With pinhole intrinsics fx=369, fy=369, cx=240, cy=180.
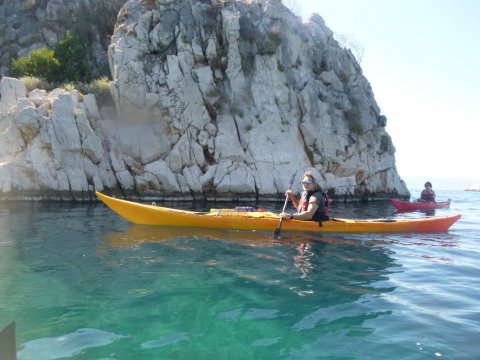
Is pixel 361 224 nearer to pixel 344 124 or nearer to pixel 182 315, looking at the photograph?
pixel 182 315

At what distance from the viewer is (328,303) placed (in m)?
5.67

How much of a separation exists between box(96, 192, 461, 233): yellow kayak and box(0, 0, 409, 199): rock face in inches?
376

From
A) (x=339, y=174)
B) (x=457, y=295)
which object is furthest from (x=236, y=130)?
(x=457, y=295)

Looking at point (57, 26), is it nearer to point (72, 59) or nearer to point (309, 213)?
point (72, 59)

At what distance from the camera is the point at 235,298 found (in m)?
5.73

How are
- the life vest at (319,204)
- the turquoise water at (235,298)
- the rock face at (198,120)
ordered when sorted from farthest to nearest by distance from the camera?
the rock face at (198,120) → the life vest at (319,204) → the turquoise water at (235,298)

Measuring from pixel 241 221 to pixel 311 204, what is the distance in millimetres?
2306

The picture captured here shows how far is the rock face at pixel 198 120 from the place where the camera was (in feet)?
67.1

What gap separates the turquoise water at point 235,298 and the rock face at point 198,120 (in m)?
11.2

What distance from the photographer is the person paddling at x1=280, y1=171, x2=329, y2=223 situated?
11070 millimetres

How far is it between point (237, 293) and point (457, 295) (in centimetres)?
371

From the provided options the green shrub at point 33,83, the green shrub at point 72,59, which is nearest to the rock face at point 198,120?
the green shrub at point 33,83

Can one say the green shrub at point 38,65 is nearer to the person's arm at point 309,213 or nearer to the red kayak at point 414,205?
the person's arm at point 309,213

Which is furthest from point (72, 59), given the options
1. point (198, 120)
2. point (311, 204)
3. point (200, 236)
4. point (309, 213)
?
point (309, 213)
